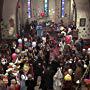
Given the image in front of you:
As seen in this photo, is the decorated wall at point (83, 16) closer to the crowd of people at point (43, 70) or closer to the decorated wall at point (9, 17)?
the decorated wall at point (9, 17)

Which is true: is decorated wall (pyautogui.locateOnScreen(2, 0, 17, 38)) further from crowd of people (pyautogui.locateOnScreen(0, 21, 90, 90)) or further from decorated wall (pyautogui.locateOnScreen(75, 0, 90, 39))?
crowd of people (pyautogui.locateOnScreen(0, 21, 90, 90))

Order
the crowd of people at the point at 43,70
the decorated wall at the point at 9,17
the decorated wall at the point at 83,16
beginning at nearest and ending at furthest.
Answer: the crowd of people at the point at 43,70 → the decorated wall at the point at 9,17 → the decorated wall at the point at 83,16

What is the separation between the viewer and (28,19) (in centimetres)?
4072

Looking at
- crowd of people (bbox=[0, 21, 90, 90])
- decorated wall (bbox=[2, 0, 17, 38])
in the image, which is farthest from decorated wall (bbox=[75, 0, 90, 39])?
crowd of people (bbox=[0, 21, 90, 90])

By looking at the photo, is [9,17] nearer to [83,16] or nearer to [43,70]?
[83,16]

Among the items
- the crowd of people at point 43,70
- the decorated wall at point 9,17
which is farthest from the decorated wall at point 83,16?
the crowd of people at point 43,70

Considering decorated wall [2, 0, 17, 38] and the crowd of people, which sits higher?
decorated wall [2, 0, 17, 38]

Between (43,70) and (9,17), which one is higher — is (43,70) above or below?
below

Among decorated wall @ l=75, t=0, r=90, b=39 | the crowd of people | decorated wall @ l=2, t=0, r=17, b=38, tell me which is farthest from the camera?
decorated wall @ l=75, t=0, r=90, b=39

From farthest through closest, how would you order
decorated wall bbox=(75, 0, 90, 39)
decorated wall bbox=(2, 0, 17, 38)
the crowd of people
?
decorated wall bbox=(75, 0, 90, 39)
decorated wall bbox=(2, 0, 17, 38)
the crowd of people

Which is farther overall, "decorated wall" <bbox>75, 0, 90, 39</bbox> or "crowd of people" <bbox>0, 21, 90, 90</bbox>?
"decorated wall" <bbox>75, 0, 90, 39</bbox>

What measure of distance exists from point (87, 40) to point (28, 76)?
1332cm

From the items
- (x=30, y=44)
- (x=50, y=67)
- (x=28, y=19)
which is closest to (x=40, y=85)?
(x=50, y=67)

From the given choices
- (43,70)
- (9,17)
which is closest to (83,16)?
(9,17)
